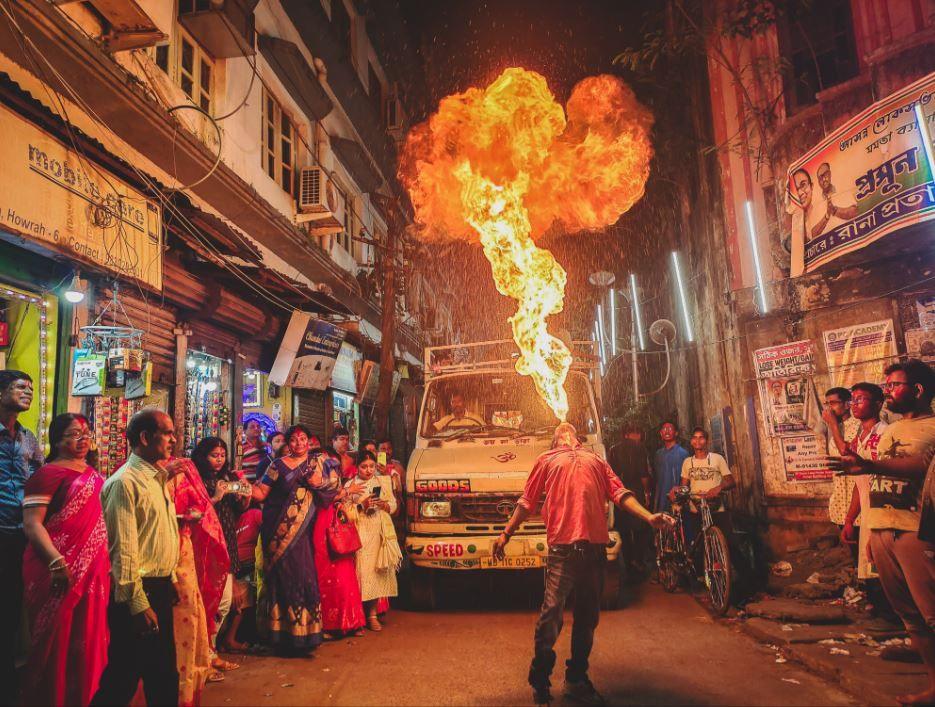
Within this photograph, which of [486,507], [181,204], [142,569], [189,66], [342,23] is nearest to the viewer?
[142,569]

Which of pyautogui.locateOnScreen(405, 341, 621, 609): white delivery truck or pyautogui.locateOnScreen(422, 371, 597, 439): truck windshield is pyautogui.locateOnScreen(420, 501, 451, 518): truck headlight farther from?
pyautogui.locateOnScreen(422, 371, 597, 439): truck windshield

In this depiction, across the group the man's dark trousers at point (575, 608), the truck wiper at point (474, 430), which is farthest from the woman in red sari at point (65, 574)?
the truck wiper at point (474, 430)

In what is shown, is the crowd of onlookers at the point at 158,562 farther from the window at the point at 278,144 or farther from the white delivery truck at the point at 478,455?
the window at the point at 278,144

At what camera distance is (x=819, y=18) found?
10078 mm

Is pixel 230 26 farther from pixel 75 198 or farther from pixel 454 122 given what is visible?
pixel 75 198

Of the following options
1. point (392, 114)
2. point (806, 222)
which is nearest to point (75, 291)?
point (806, 222)

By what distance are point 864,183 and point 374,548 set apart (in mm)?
6705

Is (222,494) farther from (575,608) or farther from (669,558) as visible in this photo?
(669,558)

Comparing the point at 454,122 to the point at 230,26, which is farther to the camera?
the point at 454,122

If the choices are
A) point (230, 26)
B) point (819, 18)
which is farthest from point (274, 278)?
point (819, 18)

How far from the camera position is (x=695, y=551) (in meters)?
7.38

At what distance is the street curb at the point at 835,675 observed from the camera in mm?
4020

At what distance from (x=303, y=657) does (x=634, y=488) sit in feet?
19.6

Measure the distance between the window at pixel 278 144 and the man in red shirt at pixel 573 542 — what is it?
9733 millimetres
